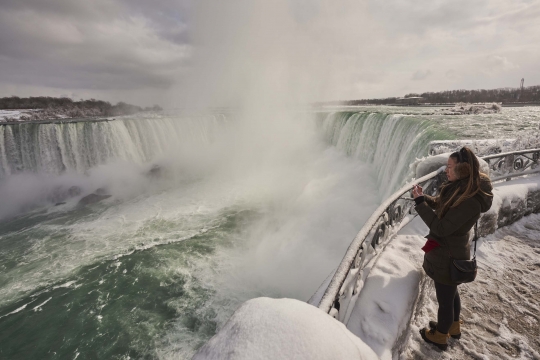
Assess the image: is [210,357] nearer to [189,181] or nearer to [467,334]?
[467,334]

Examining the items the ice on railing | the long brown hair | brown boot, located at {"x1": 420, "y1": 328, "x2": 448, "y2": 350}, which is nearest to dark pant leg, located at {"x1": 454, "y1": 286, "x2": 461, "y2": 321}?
brown boot, located at {"x1": 420, "y1": 328, "x2": 448, "y2": 350}

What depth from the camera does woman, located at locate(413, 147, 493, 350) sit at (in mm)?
2156

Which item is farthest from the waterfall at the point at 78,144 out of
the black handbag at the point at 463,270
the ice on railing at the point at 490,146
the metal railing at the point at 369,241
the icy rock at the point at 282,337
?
the black handbag at the point at 463,270

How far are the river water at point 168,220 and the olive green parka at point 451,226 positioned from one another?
6.23 m

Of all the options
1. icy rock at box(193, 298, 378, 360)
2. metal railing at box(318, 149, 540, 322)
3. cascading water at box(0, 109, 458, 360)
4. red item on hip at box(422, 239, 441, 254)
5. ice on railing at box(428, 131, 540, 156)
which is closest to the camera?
icy rock at box(193, 298, 378, 360)

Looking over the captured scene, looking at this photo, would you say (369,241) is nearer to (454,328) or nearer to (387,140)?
(454,328)

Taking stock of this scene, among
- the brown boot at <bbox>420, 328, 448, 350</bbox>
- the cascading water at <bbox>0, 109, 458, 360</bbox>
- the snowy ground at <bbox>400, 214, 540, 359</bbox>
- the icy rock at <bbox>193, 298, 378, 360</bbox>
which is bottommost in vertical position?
the cascading water at <bbox>0, 109, 458, 360</bbox>

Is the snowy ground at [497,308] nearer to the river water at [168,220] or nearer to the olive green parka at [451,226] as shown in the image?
the olive green parka at [451,226]

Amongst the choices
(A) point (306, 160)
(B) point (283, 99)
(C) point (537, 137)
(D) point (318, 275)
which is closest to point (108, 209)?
(D) point (318, 275)

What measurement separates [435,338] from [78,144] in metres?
26.1

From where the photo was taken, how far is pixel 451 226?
87.1 inches

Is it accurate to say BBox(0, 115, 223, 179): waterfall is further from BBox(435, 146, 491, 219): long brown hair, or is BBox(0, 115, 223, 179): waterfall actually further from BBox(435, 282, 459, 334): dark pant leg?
BBox(435, 282, 459, 334): dark pant leg

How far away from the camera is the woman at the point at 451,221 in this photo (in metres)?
2.16

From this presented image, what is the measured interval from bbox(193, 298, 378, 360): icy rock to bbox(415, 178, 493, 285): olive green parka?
1.42 m
